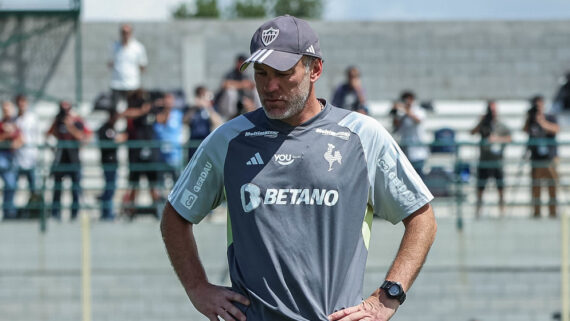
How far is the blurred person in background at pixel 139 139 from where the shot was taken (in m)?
12.5

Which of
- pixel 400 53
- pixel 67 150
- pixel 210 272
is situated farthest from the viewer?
pixel 400 53

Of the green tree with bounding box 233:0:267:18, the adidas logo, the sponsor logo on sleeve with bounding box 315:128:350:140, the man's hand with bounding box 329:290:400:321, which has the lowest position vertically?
the man's hand with bounding box 329:290:400:321

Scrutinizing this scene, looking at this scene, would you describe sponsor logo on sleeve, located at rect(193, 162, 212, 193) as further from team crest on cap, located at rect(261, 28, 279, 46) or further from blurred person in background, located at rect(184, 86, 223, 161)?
blurred person in background, located at rect(184, 86, 223, 161)

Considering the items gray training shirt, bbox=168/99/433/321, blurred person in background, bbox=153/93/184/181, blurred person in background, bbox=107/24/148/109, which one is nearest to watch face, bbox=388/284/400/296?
gray training shirt, bbox=168/99/433/321

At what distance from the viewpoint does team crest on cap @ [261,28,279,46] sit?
3.50m

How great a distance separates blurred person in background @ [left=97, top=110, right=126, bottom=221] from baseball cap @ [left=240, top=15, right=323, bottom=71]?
862cm

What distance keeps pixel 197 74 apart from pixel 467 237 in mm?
9217

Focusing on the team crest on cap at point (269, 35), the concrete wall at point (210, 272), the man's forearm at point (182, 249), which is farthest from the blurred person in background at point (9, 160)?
the team crest on cap at point (269, 35)

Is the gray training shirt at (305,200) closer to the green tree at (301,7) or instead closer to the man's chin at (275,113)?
the man's chin at (275,113)

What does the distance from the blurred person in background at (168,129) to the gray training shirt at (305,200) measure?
8730 mm

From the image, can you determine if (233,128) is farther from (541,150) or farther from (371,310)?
(541,150)

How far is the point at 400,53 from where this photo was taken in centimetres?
2038

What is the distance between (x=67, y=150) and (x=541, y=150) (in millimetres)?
5731

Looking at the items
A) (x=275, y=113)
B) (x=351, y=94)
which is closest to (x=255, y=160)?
(x=275, y=113)
